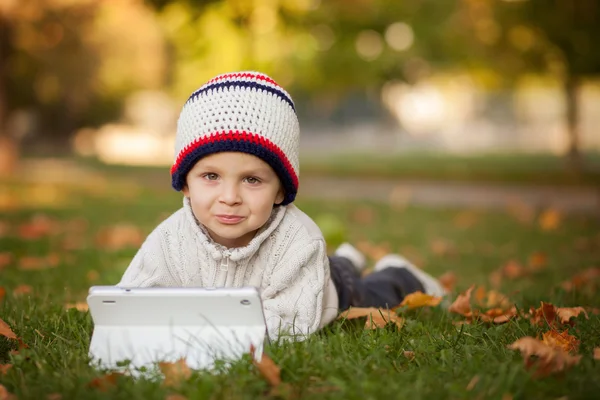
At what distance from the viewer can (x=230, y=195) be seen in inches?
105

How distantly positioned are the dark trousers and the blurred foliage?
7292 mm

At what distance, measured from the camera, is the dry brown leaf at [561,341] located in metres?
2.51

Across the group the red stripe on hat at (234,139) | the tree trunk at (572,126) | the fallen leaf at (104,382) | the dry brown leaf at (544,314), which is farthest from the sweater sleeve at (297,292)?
the tree trunk at (572,126)

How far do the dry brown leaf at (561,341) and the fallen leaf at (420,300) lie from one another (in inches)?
27.3

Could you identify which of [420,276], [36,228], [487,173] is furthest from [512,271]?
[487,173]

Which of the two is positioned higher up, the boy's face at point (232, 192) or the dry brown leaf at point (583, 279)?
the boy's face at point (232, 192)

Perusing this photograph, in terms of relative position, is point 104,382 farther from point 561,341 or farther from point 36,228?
point 36,228

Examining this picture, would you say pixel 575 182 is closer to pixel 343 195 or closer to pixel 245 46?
pixel 343 195

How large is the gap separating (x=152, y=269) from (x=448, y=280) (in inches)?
A: 106

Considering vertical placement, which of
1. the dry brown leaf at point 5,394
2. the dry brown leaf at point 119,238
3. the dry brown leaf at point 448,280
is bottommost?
the dry brown leaf at point 448,280

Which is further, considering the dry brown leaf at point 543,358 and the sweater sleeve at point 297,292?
the sweater sleeve at point 297,292

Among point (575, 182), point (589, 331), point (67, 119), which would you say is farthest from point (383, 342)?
point (67, 119)

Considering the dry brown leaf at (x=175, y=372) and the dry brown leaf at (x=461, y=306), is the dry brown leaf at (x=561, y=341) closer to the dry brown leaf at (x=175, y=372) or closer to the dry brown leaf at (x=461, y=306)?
the dry brown leaf at (x=461, y=306)

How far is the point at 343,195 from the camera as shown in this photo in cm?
1277
